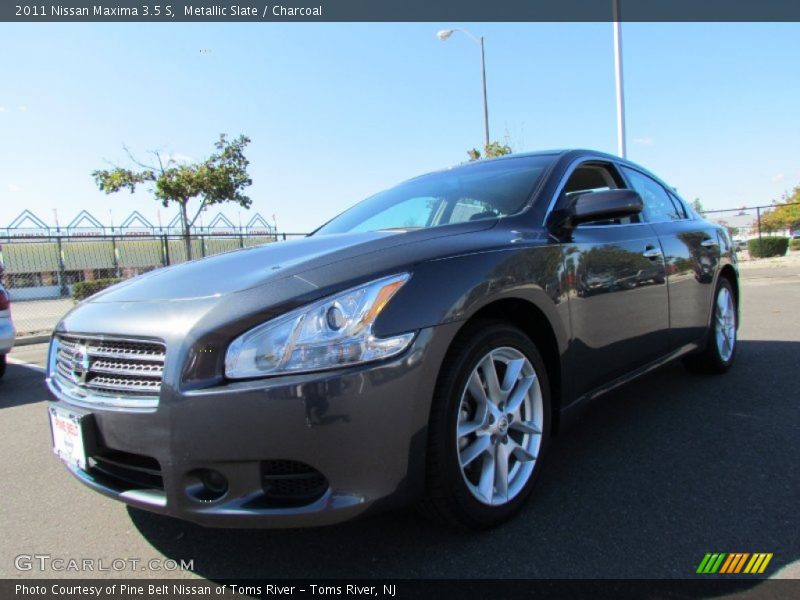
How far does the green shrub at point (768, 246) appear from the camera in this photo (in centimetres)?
2236

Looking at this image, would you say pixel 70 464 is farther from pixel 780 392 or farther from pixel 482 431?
pixel 780 392

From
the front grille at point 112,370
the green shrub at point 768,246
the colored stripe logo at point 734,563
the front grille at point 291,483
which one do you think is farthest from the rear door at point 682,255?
the green shrub at point 768,246

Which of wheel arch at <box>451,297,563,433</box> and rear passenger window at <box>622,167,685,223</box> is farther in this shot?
rear passenger window at <box>622,167,685,223</box>

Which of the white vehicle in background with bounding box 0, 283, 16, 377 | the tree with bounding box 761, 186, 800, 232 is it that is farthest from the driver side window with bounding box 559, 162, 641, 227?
the tree with bounding box 761, 186, 800, 232

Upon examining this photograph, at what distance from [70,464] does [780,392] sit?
4216 millimetres

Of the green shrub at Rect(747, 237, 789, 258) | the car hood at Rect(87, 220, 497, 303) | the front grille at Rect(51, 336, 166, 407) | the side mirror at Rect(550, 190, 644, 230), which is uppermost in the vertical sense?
the side mirror at Rect(550, 190, 644, 230)

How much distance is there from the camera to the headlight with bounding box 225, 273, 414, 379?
5.59 feet

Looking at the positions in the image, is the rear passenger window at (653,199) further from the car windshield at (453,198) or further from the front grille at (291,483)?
the front grille at (291,483)

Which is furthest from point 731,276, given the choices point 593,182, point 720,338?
point 593,182

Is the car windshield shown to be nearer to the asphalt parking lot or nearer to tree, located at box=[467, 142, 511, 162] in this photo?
the asphalt parking lot

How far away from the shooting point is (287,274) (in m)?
1.93

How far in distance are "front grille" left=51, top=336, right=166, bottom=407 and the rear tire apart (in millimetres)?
3830

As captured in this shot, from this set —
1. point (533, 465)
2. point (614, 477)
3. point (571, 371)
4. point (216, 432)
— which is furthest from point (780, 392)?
point (216, 432)

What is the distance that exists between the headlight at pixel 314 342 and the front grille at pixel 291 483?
29 cm
